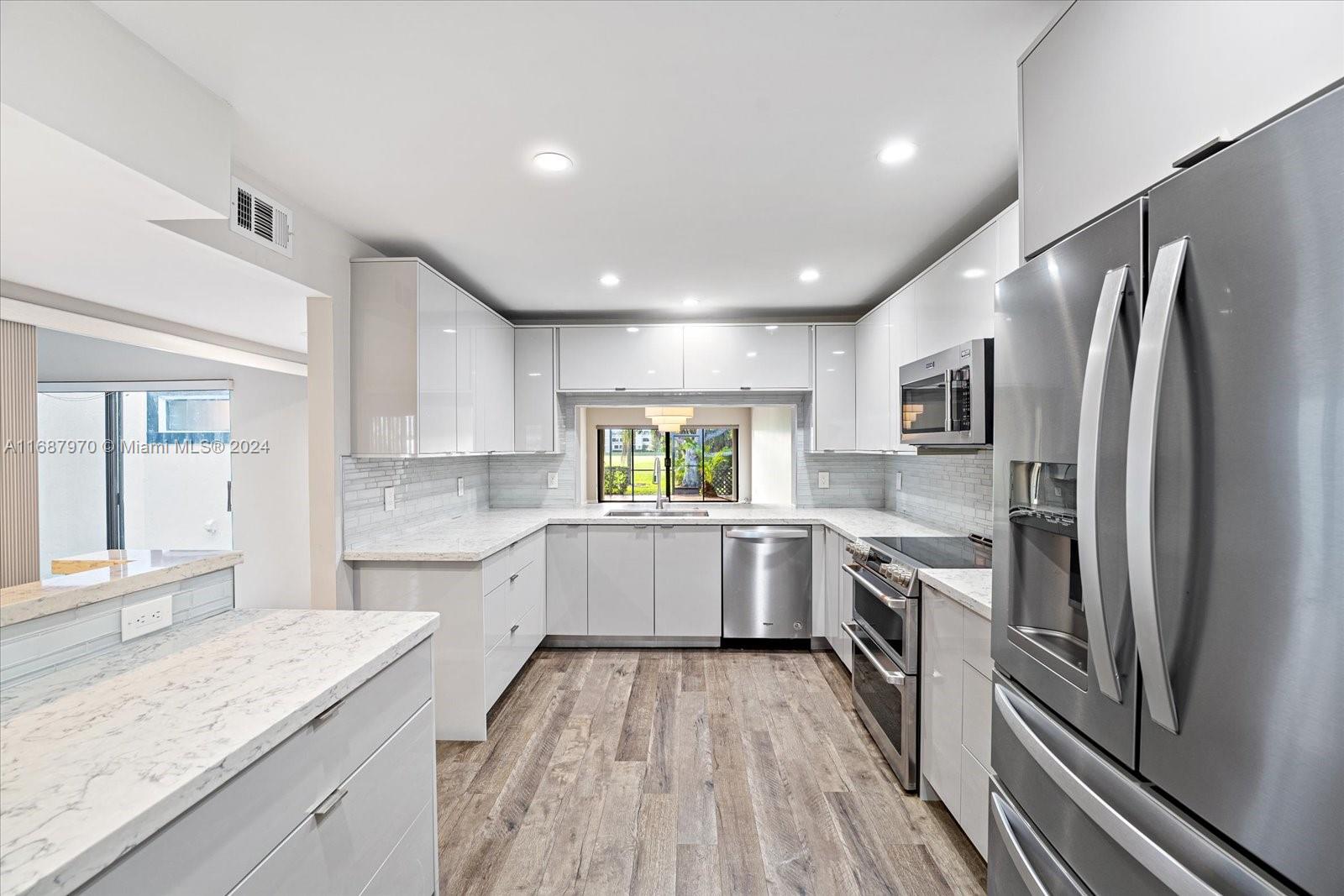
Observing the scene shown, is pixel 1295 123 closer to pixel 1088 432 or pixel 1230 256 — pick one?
pixel 1230 256

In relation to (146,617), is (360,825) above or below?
below

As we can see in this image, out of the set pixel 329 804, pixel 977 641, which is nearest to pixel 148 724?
pixel 329 804

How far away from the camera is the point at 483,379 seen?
11.5 feet

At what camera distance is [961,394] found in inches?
86.2

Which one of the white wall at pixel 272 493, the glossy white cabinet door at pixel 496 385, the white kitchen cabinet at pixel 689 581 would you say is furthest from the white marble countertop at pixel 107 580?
the white kitchen cabinet at pixel 689 581

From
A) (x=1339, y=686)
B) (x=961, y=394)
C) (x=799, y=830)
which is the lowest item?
(x=799, y=830)

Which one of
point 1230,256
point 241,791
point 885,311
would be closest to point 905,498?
point 885,311

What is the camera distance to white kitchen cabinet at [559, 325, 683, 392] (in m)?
4.05

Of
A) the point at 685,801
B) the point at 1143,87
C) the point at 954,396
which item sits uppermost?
the point at 1143,87

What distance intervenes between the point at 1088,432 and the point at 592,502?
4086mm

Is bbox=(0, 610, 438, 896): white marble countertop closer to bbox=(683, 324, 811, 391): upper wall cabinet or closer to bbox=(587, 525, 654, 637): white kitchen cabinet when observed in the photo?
bbox=(587, 525, 654, 637): white kitchen cabinet

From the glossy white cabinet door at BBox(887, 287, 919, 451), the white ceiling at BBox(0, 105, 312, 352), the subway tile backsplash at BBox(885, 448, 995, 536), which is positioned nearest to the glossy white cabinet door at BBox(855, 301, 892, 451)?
the glossy white cabinet door at BBox(887, 287, 919, 451)

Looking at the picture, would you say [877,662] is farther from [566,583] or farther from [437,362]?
[437,362]

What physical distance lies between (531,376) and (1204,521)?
381 cm
